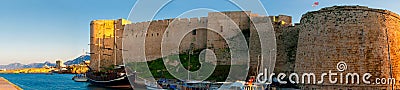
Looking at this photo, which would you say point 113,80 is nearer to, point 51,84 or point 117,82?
point 117,82

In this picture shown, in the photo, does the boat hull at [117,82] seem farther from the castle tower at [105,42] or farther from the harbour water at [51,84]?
the castle tower at [105,42]

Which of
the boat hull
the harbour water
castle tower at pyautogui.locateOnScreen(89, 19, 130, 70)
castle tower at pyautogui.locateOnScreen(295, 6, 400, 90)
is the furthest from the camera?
castle tower at pyautogui.locateOnScreen(89, 19, 130, 70)

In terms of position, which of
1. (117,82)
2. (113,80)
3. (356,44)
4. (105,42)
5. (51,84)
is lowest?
(51,84)

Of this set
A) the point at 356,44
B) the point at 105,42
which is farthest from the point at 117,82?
the point at 356,44

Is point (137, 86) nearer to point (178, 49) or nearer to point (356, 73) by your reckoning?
point (178, 49)

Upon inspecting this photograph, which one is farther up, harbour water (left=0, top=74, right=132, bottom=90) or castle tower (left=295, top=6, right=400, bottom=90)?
castle tower (left=295, top=6, right=400, bottom=90)

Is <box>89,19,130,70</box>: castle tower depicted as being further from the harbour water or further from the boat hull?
the boat hull

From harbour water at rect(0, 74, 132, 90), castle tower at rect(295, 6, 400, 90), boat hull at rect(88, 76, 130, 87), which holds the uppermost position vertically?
castle tower at rect(295, 6, 400, 90)

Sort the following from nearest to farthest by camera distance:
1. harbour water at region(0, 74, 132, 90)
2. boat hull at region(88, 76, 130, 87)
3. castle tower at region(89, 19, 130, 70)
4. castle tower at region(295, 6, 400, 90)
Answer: castle tower at region(295, 6, 400, 90)
boat hull at region(88, 76, 130, 87)
harbour water at region(0, 74, 132, 90)
castle tower at region(89, 19, 130, 70)

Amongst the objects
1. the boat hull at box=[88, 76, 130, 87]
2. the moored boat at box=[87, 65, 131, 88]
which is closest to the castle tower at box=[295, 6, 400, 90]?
the moored boat at box=[87, 65, 131, 88]

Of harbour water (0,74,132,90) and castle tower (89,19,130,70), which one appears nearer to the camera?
harbour water (0,74,132,90)

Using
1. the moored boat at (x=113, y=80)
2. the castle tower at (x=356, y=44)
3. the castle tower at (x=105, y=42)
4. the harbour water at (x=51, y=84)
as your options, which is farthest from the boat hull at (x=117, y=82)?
the castle tower at (x=356, y=44)

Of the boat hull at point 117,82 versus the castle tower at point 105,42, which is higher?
the castle tower at point 105,42

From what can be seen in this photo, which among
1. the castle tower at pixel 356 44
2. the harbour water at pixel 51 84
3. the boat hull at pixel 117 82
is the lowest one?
the harbour water at pixel 51 84
